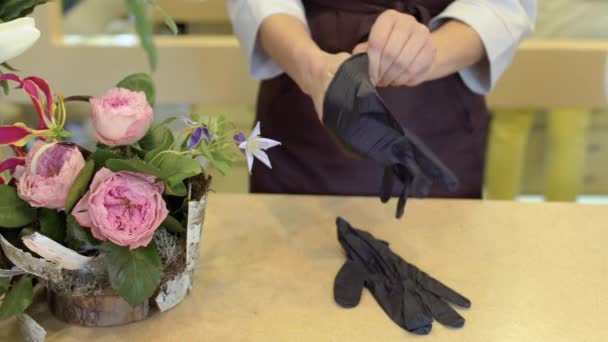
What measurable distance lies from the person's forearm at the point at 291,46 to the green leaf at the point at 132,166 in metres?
0.28

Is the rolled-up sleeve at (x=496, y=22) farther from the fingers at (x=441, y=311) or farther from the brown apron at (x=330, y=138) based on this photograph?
the fingers at (x=441, y=311)

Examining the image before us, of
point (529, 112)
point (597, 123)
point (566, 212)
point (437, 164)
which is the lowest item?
point (597, 123)

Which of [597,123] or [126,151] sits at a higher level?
[126,151]

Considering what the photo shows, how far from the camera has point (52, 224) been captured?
586mm

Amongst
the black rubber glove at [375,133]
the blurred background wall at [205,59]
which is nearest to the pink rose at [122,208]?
the black rubber glove at [375,133]

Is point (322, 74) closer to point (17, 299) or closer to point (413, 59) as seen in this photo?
point (413, 59)

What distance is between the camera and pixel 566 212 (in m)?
0.85

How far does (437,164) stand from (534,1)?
0.37 meters

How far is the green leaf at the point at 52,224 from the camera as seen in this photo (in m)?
0.58

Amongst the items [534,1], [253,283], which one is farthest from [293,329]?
[534,1]

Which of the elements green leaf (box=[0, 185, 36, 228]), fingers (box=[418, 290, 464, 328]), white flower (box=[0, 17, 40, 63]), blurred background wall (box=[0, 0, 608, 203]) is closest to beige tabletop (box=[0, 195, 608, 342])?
fingers (box=[418, 290, 464, 328])

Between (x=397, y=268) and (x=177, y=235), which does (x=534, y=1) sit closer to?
(x=397, y=268)

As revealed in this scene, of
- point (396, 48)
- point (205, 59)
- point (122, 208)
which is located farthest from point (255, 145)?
point (205, 59)

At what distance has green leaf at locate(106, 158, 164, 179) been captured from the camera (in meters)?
0.56
